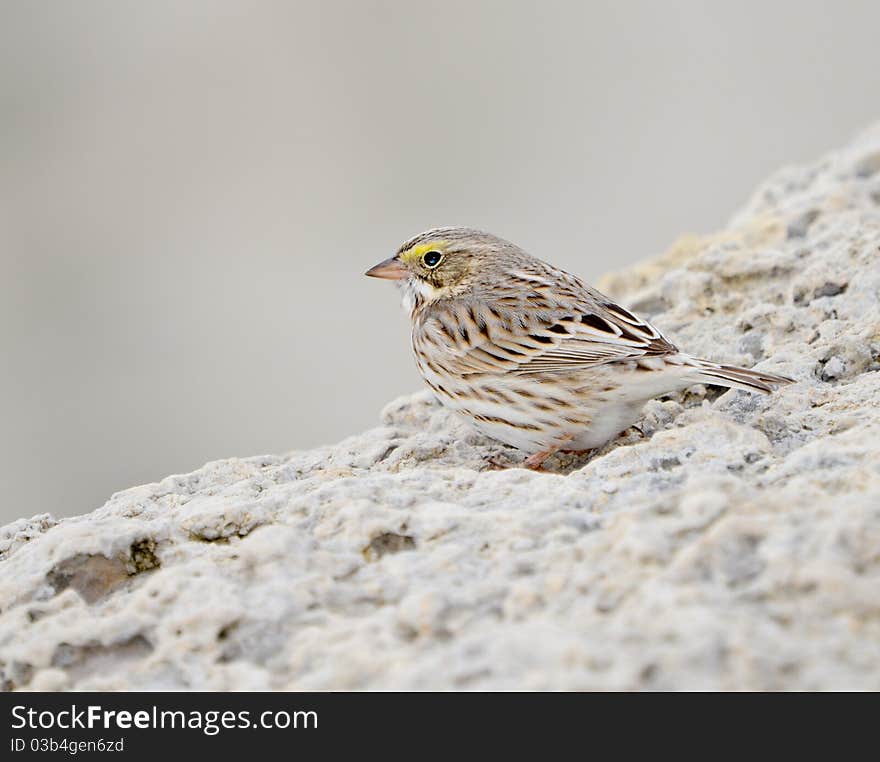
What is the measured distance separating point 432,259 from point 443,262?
0.06 meters

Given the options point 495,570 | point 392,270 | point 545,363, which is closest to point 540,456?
point 545,363

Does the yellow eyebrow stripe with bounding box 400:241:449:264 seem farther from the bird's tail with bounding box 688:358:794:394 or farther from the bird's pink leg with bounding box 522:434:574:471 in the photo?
the bird's tail with bounding box 688:358:794:394

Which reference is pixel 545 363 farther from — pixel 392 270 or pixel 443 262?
pixel 392 270

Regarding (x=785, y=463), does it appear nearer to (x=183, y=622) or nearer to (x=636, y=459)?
(x=636, y=459)

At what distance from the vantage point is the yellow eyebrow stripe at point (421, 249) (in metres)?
5.34

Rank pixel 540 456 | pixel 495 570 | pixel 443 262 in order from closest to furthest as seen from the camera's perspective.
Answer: pixel 495 570, pixel 540 456, pixel 443 262

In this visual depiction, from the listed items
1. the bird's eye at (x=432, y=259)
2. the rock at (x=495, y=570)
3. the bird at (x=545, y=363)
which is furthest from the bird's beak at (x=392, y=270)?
the rock at (x=495, y=570)

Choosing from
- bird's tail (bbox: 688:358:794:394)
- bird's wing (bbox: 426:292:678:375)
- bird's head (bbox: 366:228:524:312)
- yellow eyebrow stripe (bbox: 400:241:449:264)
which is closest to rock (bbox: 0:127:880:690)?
bird's tail (bbox: 688:358:794:394)

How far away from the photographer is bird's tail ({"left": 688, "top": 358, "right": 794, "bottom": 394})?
4043 mm

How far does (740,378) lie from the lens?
4.05 meters

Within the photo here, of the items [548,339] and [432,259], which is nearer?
[548,339]

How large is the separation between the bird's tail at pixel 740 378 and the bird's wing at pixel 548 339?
218 mm

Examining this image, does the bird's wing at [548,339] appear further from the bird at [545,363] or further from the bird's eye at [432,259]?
the bird's eye at [432,259]
